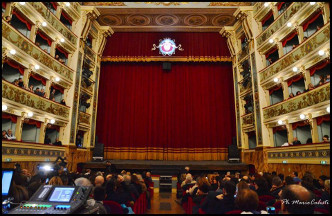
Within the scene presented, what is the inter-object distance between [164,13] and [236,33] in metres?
5.03

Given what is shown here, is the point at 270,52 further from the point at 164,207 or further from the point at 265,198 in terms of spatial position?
the point at 265,198

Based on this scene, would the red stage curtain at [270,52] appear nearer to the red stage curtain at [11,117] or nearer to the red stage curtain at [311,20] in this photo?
the red stage curtain at [311,20]

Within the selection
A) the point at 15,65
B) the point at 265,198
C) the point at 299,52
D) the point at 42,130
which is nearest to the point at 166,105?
the point at 42,130

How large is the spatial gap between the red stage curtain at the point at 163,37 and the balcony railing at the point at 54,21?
3.15 metres

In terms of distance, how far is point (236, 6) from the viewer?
552 inches

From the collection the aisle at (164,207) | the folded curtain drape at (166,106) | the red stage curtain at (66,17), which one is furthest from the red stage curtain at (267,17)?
the red stage curtain at (66,17)

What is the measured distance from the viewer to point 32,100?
10.3 metres

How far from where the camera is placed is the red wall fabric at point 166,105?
15.4m

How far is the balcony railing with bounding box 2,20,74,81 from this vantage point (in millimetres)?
8977

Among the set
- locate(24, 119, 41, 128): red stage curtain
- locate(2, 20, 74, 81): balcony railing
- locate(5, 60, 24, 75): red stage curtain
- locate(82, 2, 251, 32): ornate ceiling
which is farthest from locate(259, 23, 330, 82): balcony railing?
locate(5, 60, 24, 75): red stage curtain

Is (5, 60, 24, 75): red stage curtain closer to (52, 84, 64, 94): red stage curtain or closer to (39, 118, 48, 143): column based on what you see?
(52, 84, 64, 94): red stage curtain

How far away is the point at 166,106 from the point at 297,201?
13.9 meters

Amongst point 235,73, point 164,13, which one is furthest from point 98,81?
point 235,73

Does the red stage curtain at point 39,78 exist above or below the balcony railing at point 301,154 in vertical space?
above
